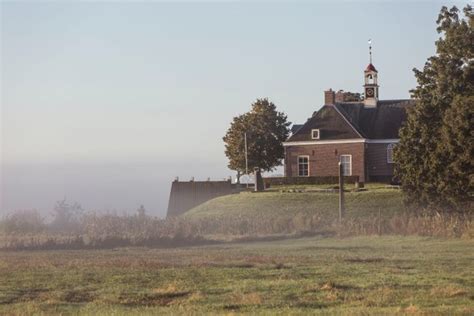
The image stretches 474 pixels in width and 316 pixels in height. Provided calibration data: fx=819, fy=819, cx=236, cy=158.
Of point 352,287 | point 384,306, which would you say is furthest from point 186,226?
point 384,306

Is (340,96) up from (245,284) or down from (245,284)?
up

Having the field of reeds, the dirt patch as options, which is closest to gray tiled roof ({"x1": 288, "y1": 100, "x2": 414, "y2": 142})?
the field of reeds

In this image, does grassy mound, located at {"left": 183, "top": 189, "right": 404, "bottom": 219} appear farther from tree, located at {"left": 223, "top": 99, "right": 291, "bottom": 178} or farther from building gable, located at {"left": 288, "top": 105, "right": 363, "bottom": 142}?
tree, located at {"left": 223, "top": 99, "right": 291, "bottom": 178}

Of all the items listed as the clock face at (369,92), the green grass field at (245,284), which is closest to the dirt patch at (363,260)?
the green grass field at (245,284)

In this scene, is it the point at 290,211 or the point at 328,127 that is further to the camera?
the point at 328,127

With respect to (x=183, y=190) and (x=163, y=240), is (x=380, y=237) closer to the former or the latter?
(x=163, y=240)

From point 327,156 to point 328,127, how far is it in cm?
239

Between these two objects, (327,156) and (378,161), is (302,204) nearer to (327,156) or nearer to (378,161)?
(327,156)

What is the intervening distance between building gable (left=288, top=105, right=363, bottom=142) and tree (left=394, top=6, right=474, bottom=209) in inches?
771

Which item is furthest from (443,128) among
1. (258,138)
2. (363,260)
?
(258,138)

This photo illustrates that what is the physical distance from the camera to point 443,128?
142 feet

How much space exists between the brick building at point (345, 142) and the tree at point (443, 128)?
1952 centimetres

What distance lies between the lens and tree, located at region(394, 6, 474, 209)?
42.3 meters

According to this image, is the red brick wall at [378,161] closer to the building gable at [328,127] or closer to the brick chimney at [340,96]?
the building gable at [328,127]
